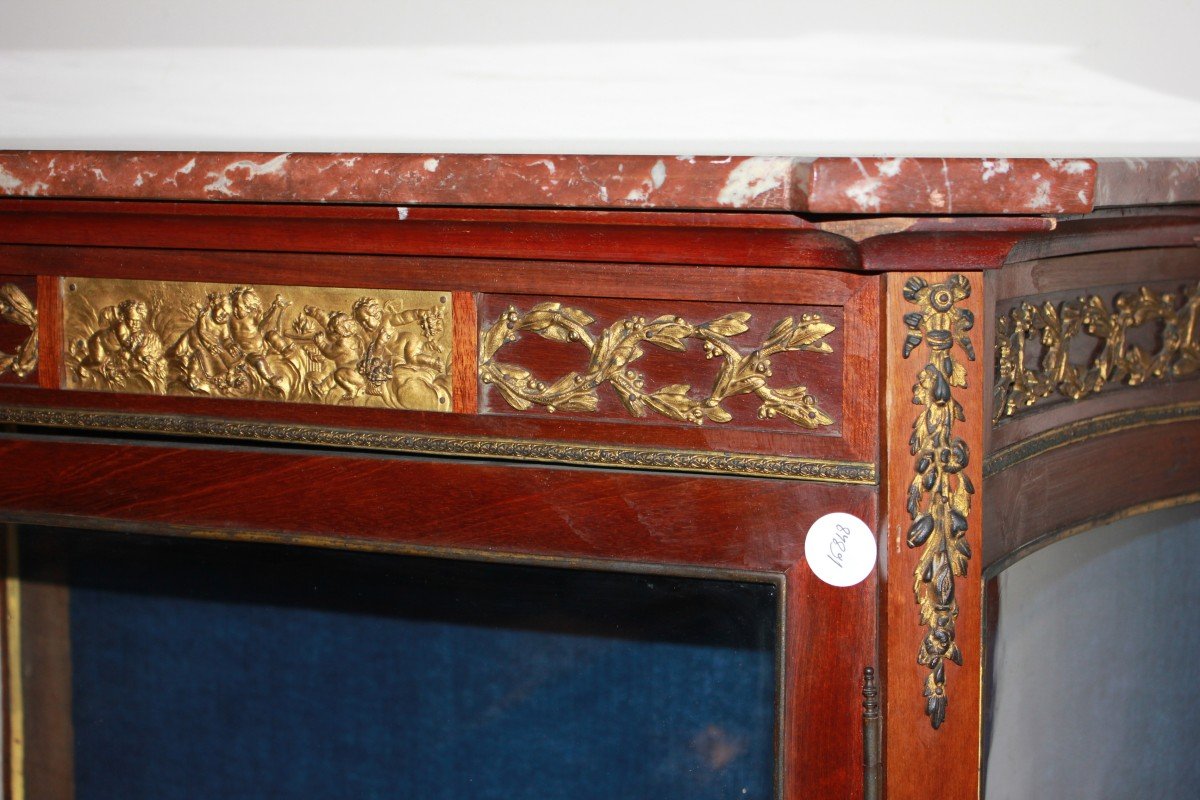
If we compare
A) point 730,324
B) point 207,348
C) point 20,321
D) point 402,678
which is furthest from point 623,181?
point 402,678

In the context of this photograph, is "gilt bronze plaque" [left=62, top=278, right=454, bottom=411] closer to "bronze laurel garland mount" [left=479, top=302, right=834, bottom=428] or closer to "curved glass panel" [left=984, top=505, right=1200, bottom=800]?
"bronze laurel garland mount" [left=479, top=302, right=834, bottom=428]

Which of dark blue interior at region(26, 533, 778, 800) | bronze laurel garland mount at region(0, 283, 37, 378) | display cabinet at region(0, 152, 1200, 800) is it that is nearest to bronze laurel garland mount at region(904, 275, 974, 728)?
display cabinet at region(0, 152, 1200, 800)

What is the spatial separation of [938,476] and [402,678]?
598 mm

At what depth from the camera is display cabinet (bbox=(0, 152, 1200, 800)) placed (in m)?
0.77

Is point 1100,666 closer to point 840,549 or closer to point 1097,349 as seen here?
point 1097,349

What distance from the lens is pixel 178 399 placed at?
94 cm

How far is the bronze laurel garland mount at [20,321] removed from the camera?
0.98 meters

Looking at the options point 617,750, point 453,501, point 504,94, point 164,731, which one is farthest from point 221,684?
point 504,94

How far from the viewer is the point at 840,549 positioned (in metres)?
0.79

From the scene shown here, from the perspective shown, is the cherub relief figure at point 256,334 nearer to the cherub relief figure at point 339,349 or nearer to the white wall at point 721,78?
the cherub relief figure at point 339,349

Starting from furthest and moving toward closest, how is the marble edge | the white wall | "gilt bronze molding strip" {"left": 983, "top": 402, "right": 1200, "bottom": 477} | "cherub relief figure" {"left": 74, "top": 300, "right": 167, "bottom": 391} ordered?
1. the white wall
2. "cherub relief figure" {"left": 74, "top": 300, "right": 167, "bottom": 391}
3. "gilt bronze molding strip" {"left": 983, "top": 402, "right": 1200, "bottom": 477}
4. the marble edge

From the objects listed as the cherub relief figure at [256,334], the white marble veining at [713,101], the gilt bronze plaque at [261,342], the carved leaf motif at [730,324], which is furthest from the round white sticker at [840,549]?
the white marble veining at [713,101]

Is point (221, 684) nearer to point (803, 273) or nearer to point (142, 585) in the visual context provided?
point (142, 585)

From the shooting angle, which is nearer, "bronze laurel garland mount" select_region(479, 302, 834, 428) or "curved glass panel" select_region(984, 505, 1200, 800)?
"bronze laurel garland mount" select_region(479, 302, 834, 428)
